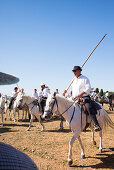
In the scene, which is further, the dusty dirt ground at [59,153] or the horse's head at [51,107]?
the horse's head at [51,107]

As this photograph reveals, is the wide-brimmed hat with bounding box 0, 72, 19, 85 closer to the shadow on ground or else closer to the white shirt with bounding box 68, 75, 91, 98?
the white shirt with bounding box 68, 75, 91, 98

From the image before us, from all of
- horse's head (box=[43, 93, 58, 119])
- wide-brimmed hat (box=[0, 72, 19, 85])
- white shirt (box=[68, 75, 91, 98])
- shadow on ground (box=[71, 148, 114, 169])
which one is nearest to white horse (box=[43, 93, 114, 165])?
horse's head (box=[43, 93, 58, 119])

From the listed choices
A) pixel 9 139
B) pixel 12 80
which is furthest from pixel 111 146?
pixel 12 80

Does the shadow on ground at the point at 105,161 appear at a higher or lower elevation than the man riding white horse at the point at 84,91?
lower

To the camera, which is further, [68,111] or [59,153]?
[59,153]

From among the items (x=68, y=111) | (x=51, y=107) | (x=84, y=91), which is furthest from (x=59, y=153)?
(x=84, y=91)

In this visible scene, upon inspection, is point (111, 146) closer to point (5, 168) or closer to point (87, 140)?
point (87, 140)

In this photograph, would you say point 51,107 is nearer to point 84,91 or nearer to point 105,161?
point 84,91

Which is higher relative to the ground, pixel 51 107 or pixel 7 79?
pixel 7 79

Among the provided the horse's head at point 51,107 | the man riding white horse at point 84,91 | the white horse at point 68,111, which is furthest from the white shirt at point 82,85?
the horse's head at point 51,107

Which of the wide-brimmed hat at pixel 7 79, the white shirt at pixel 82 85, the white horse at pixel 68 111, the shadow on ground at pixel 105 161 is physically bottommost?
the shadow on ground at pixel 105 161

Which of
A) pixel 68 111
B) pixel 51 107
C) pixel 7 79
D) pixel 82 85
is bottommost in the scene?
pixel 68 111

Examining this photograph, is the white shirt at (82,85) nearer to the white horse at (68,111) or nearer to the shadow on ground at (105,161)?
the white horse at (68,111)

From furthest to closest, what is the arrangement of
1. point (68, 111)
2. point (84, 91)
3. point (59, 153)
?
point (59, 153)
point (68, 111)
point (84, 91)
